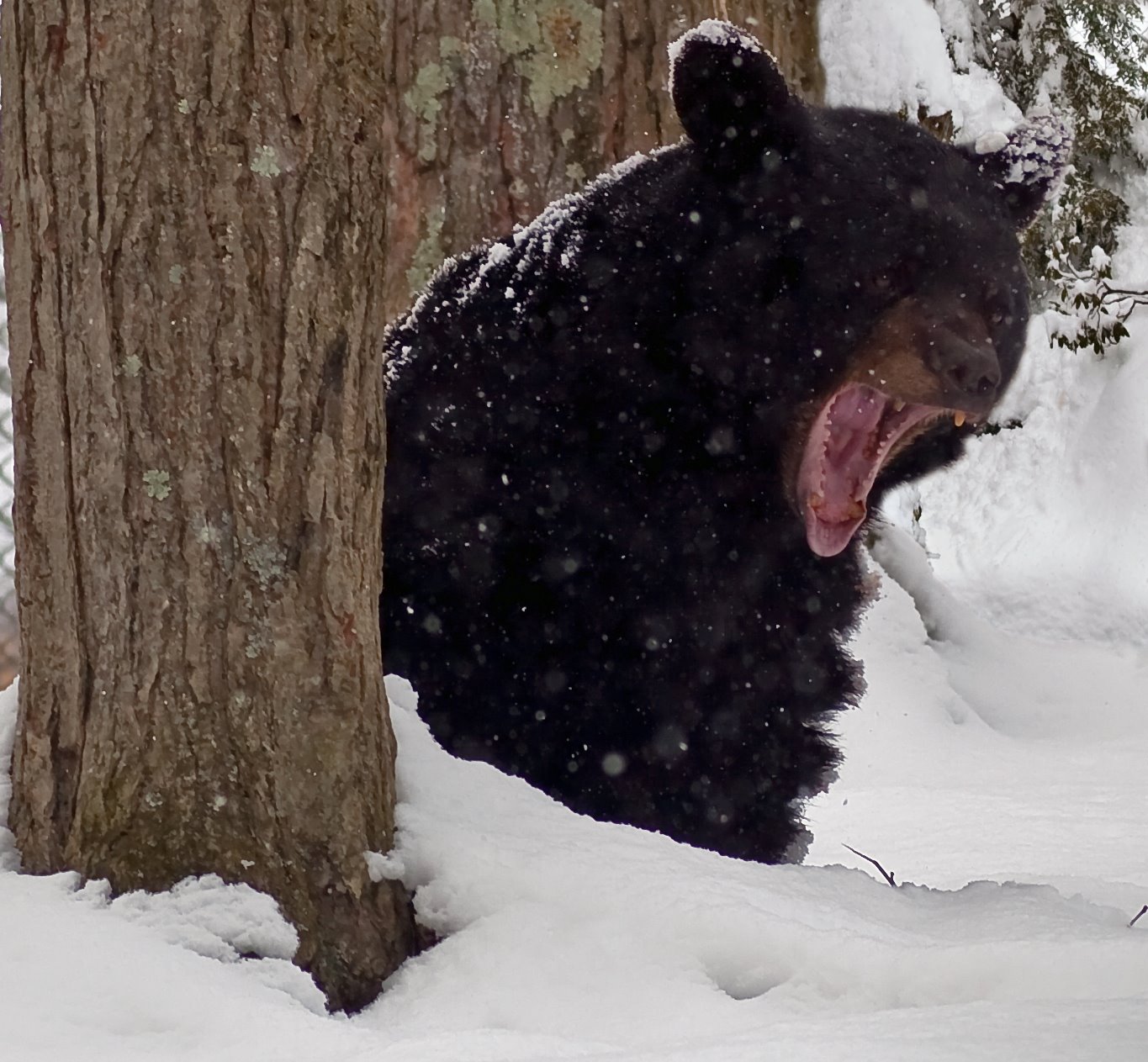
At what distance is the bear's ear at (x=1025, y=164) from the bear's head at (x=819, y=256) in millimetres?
230

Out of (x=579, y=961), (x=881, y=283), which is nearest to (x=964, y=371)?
(x=881, y=283)

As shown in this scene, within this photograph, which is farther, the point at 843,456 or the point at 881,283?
the point at 843,456

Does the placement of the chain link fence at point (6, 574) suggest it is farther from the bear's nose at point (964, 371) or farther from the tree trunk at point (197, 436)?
the bear's nose at point (964, 371)

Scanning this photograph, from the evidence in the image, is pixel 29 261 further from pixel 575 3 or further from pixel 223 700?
pixel 575 3

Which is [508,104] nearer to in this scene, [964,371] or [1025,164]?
[1025,164]

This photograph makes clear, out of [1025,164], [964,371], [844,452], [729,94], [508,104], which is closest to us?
[964,371]

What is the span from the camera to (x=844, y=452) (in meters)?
3.32

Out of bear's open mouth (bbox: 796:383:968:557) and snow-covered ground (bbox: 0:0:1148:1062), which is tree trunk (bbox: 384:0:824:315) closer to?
bear's open mouth (bbox: 796:383:968:557)

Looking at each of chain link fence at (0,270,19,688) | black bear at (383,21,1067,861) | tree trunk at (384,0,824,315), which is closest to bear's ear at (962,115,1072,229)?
black bear at (383,21,1067,861)

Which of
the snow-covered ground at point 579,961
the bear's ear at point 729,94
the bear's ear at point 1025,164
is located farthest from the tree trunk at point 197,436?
the bear's ear at point 1025,164

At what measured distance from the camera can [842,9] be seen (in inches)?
312

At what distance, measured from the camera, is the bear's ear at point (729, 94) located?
3039 mm

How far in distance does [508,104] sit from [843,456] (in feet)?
5.37

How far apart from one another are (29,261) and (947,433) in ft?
7.36
